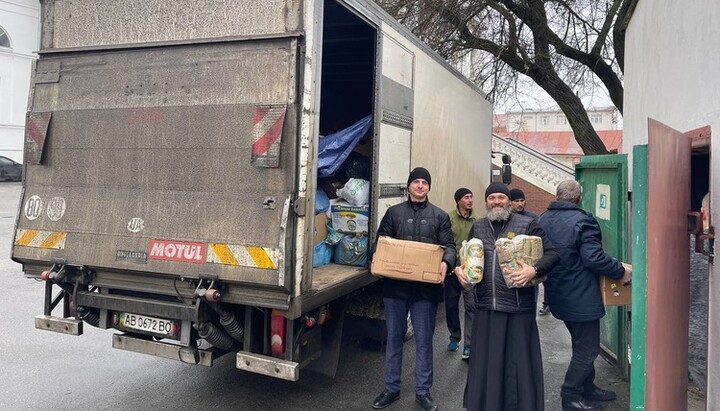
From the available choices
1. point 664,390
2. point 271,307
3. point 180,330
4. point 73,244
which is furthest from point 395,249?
point 73,244

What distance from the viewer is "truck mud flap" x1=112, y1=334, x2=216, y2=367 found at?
149 inches

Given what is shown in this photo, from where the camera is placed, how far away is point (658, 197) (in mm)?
2916

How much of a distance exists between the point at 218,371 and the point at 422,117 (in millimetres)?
3139

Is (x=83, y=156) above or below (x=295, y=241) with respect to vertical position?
above

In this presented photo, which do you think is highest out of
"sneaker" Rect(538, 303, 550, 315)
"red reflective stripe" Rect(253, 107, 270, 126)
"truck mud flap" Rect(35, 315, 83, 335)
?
"red reflective stripe" Rect(253, 107, 270, 126)

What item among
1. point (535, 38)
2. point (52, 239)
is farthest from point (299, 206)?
point (535, 38)

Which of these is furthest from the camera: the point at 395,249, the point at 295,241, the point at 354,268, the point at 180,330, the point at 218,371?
the point at 218,371

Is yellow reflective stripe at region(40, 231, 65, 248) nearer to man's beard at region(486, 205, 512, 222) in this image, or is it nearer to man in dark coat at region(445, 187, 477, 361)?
man's beard at region(486, 205, 512, 222)

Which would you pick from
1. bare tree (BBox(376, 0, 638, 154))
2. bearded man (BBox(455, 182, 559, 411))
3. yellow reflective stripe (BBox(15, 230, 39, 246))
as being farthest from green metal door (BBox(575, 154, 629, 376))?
bare tree (BBox(376, 0, 638, 154))

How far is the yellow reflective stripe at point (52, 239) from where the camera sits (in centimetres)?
405

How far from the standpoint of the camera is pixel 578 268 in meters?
4.19

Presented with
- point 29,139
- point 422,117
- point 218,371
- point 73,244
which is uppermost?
point 422,117

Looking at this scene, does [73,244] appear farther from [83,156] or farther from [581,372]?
[581,372]

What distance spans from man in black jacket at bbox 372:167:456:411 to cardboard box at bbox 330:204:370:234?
0.35 meters
